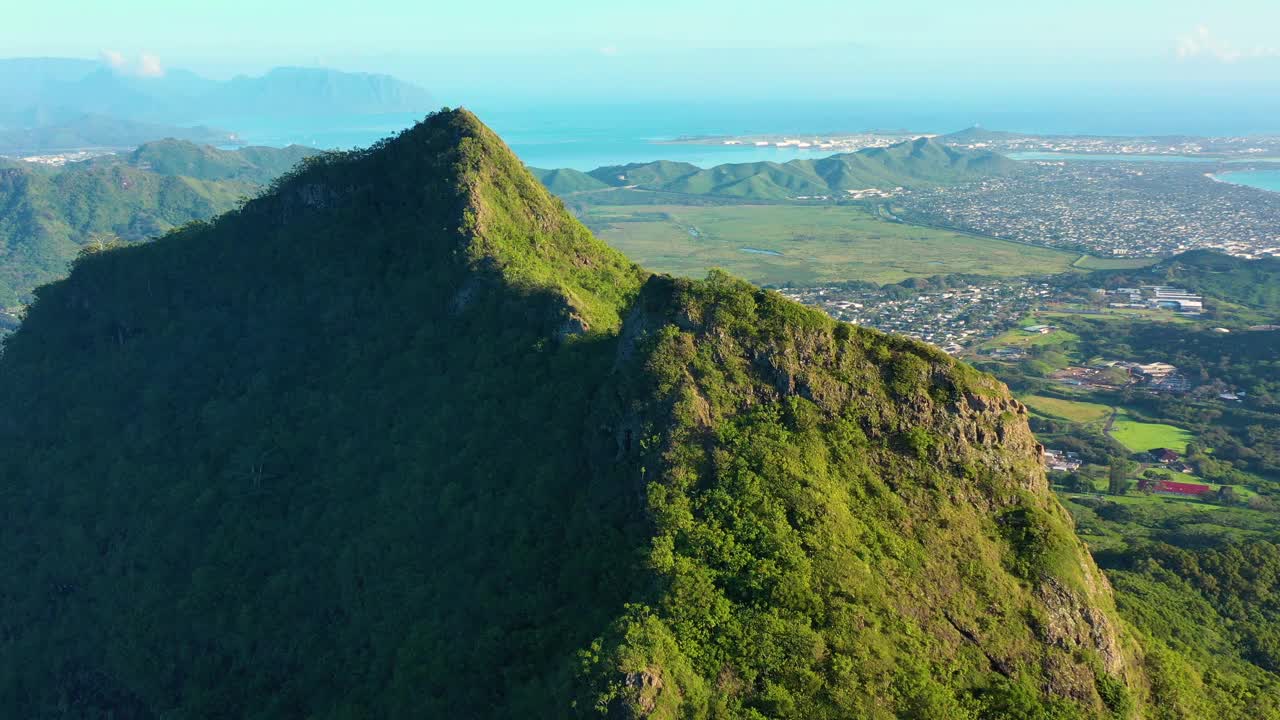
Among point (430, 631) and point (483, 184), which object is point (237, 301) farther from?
point (430, 631)

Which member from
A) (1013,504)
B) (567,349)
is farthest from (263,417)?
(1013,504)

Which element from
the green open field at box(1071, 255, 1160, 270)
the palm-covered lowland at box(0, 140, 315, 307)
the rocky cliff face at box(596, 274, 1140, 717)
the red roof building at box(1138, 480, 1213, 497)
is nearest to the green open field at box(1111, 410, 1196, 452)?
the red roof building at box(1138, 480, 1213, 497)

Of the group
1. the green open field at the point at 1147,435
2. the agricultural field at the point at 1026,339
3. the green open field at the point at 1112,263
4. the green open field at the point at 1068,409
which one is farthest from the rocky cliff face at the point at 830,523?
the green open field at the point at 1112,263

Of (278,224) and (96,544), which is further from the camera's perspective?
(278,224)

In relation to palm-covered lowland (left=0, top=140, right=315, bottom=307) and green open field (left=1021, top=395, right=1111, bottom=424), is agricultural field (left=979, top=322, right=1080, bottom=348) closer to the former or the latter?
green open field (left=1021, top=395, right=1111, bottom=424)

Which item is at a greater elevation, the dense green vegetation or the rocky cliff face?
the rocky cliff face
